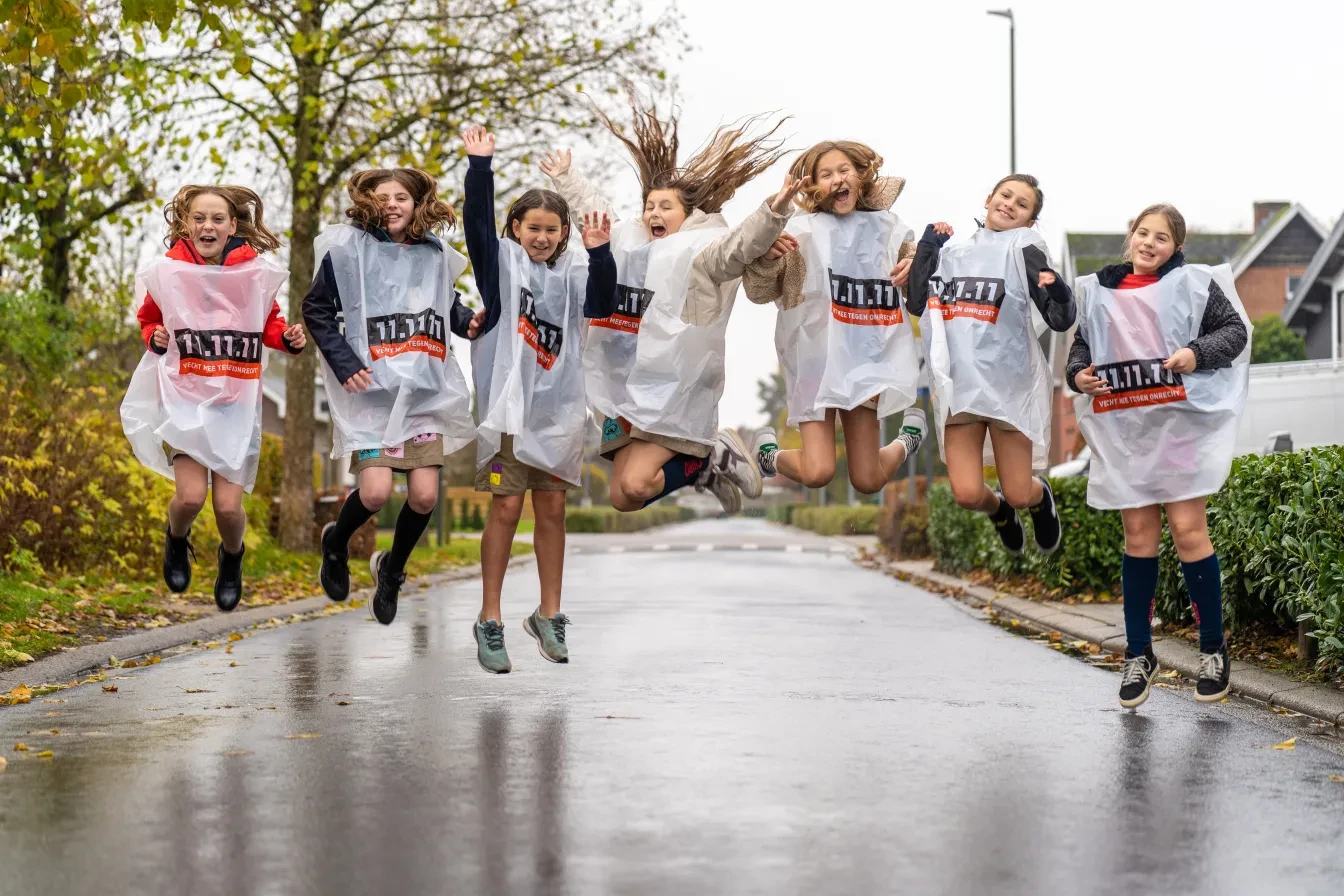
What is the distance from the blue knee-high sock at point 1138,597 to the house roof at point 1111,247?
50387 mm

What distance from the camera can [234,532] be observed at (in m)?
8.06

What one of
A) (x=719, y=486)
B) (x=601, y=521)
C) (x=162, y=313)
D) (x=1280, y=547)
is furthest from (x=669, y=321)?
(x=601, y=521)

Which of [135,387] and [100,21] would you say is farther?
[100,21]

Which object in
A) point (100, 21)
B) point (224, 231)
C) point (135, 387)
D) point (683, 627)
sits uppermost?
point (100, 21)

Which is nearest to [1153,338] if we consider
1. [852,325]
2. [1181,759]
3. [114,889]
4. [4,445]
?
[852,325]

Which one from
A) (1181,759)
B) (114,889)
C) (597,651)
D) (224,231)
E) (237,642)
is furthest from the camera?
(237,642)

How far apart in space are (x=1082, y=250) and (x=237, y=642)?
53.9 m

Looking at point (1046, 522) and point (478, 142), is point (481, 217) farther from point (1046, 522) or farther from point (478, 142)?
point (1046, 522)

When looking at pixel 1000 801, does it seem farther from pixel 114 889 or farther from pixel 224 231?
pixel 224 231

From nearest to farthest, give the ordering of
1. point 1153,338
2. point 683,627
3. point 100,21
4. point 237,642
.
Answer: point 1153,338 < point 237,642 < point 683,627 < point 100,21

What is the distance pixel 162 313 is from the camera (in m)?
Answer: 7.58

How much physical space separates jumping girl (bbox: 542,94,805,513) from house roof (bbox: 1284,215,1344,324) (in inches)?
1294

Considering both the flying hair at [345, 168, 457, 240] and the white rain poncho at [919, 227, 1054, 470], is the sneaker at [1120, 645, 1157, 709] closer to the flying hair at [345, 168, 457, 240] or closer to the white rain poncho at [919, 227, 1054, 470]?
the white rain poncho at [919, 227, 1054, 470]

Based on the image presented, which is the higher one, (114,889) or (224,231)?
(224,231)
